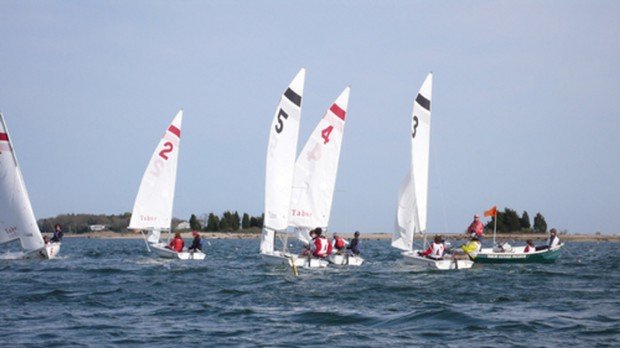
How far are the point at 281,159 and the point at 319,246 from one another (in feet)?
17.4

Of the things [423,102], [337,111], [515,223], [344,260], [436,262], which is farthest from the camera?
[515,223]

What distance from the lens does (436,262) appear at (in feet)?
116

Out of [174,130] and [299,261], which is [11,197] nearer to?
[299,261]

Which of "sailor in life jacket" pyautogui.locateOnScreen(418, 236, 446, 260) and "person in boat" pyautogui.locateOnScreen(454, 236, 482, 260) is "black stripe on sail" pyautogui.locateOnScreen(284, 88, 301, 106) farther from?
"person in boat" pyautogui.locateOnScreen(454, 236, 482, 260)

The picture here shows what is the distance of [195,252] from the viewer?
43.4 meters

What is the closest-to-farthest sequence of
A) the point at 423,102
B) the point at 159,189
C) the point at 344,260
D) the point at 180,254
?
the point at 344,260, the point at 423,102, the point at 180,254, the point at 159,189

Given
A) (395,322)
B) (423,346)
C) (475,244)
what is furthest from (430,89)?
(423,346)

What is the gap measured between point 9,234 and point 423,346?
23.3m

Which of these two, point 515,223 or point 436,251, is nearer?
point 436,251

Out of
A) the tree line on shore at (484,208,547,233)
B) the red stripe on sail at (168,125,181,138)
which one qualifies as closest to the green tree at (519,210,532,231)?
the tree line on shore at (484,208,547,233)

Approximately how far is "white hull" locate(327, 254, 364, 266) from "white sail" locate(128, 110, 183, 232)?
A: 46.8 ft

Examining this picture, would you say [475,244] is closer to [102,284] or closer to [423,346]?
[102,284]

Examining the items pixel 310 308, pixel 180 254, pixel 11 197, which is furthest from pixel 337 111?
pixel 310 308

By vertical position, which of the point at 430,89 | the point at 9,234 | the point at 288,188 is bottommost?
A: the point at 9,234
